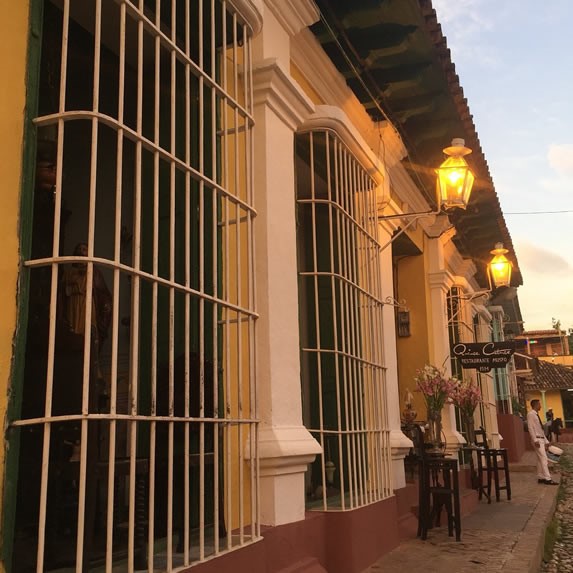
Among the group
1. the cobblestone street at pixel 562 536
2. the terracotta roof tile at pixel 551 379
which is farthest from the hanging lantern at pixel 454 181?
the terracotta roof tile at pixel 551 379

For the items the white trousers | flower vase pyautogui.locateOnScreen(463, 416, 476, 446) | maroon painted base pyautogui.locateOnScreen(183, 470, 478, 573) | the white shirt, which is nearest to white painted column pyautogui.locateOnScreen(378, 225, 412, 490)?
maroon painted base pyautogui.locateOnScreen(183, 470, 478, 573)

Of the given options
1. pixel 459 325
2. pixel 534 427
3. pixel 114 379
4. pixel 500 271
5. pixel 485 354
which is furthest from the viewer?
pixel 534 427

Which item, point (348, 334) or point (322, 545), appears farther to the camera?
point (348, 334)

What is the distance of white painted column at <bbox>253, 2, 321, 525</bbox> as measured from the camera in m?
3.82

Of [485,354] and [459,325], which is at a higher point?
[459,325]

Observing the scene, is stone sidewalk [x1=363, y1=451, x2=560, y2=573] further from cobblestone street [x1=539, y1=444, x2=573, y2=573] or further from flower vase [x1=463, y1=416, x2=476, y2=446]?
flower vase [x1=463, y1=416, x2=476, y2=446]

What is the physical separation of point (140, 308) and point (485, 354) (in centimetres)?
599

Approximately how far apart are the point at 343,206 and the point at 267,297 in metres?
1.54

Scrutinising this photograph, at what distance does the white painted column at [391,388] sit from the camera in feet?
20.1

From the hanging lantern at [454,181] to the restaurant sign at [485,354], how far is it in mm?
2661

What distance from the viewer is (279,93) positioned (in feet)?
13.8

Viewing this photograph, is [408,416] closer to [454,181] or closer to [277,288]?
[454,181]

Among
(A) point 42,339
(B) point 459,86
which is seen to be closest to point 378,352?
(B) point 459,86

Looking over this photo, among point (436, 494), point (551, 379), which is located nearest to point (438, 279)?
point (436, 494)
